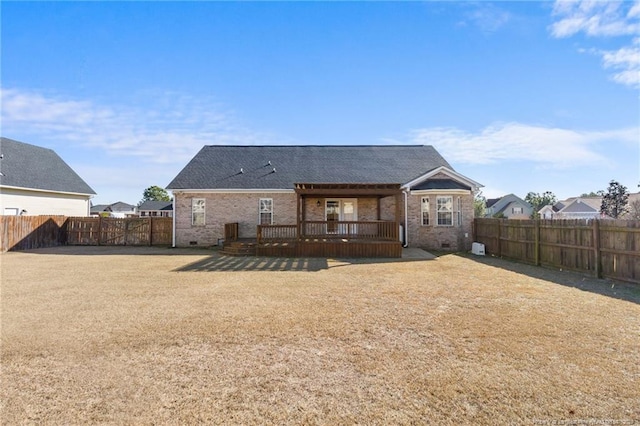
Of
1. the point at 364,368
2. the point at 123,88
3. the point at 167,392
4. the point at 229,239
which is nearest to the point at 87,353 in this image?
the point at 167,392

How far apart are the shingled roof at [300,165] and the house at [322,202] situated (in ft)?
0.21


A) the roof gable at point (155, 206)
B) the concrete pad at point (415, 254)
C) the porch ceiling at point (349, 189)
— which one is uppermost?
the roof gable at point (155, 206)

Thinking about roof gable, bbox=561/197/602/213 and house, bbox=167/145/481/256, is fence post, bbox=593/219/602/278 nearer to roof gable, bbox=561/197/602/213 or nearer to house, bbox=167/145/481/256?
house, bbox=167/145/481/256

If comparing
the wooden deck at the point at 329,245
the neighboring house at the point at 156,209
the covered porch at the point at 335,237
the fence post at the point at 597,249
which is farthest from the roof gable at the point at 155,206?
the fence post at the point at 597,249

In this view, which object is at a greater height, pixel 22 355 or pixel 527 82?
pixel 527 82

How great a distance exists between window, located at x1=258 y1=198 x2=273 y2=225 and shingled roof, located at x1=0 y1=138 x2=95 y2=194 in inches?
A: 639

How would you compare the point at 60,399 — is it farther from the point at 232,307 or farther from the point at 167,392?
the point at 232,307

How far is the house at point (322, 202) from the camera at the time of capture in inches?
585

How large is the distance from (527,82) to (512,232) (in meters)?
6.42

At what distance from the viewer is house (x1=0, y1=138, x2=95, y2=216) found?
2028 cm

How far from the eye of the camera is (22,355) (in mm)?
4199

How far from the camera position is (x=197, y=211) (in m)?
18.5

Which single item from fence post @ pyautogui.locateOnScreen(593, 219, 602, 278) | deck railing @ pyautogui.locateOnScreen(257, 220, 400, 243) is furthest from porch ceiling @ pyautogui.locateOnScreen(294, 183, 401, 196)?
fence post @ pyautogui.locateOnScreen(593, 219, 602, 278)

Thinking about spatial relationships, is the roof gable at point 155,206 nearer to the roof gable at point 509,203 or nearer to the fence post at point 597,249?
the fence post at point 597,249
